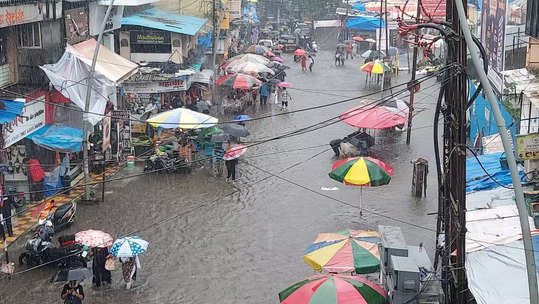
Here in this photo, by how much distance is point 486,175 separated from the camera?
1678 cm

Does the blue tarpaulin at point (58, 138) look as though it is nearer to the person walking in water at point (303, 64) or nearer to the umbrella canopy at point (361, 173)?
the umbrella canopy at point (361, 173)

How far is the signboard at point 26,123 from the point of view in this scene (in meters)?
19.5

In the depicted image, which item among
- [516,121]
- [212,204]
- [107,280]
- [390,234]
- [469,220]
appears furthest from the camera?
[212,204]

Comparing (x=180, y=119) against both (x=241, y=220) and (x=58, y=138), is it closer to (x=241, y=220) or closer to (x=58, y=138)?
(x=58, y=138)

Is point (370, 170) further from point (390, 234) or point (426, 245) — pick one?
point (390, 234)

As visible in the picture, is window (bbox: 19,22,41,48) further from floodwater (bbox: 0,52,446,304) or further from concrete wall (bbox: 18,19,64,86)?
floodwater (bbox: 0,52,446,304)

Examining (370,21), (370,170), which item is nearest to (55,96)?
(370,170)

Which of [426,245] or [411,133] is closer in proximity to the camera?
[426,245]

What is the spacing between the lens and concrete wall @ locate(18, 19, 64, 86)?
69.3 ft

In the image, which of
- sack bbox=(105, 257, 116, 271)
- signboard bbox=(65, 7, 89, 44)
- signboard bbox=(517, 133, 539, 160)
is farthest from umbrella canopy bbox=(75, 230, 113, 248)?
signboard bbox=(65, 7, 89, 44)

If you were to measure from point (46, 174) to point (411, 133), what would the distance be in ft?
48.9

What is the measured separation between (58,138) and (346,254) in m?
11.0

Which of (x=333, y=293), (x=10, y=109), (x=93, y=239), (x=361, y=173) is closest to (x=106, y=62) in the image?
(x=10, y=109)

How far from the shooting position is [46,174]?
2206cm
